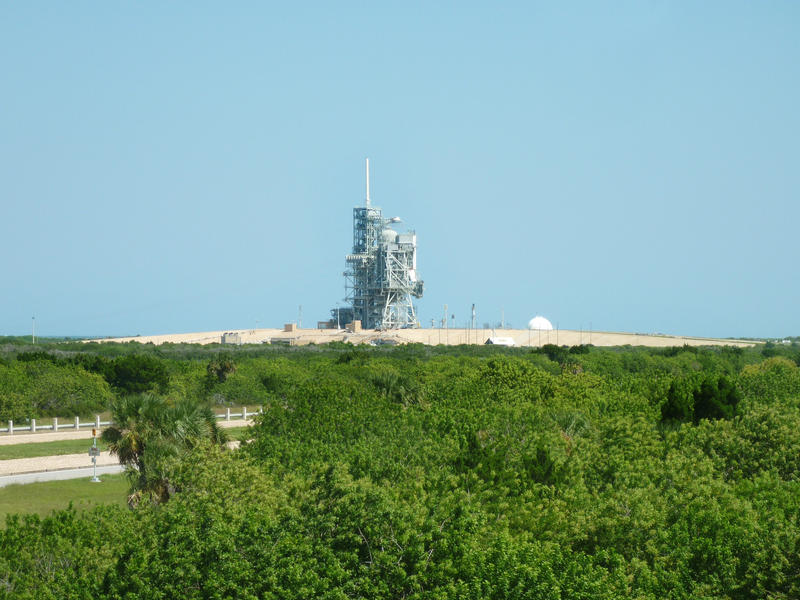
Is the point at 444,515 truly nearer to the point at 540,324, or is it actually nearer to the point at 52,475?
the point at 52,475

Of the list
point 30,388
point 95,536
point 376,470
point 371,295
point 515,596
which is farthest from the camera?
point 371,295

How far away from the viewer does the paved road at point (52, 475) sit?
138 ft

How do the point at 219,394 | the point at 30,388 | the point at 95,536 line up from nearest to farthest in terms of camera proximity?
the point at 95,536 < the point at 30,388 < the point at 219,394

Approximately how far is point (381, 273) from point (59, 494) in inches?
4219

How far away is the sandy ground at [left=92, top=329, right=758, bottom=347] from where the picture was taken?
461 feet

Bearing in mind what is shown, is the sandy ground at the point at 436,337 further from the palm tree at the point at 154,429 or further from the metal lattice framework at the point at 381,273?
the palm tree at the point at 154,429

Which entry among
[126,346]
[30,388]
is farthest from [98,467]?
[126,346]

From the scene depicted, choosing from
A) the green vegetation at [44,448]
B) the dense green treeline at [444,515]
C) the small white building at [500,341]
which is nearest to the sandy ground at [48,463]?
the green vegetation at [44,448]

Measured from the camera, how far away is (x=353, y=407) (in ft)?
112

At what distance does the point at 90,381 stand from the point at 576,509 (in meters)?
55.2

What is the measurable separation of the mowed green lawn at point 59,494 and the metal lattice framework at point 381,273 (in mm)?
101821

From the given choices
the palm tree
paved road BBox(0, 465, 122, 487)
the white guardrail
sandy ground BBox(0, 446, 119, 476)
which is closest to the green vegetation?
sandy ground BBox(0, 446, 119, 476)

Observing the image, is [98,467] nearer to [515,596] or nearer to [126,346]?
[515,596]

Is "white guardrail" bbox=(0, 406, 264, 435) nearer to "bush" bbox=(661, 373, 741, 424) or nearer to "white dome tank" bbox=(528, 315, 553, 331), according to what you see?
"bush" bbox=(661, 373, 741, 424)
